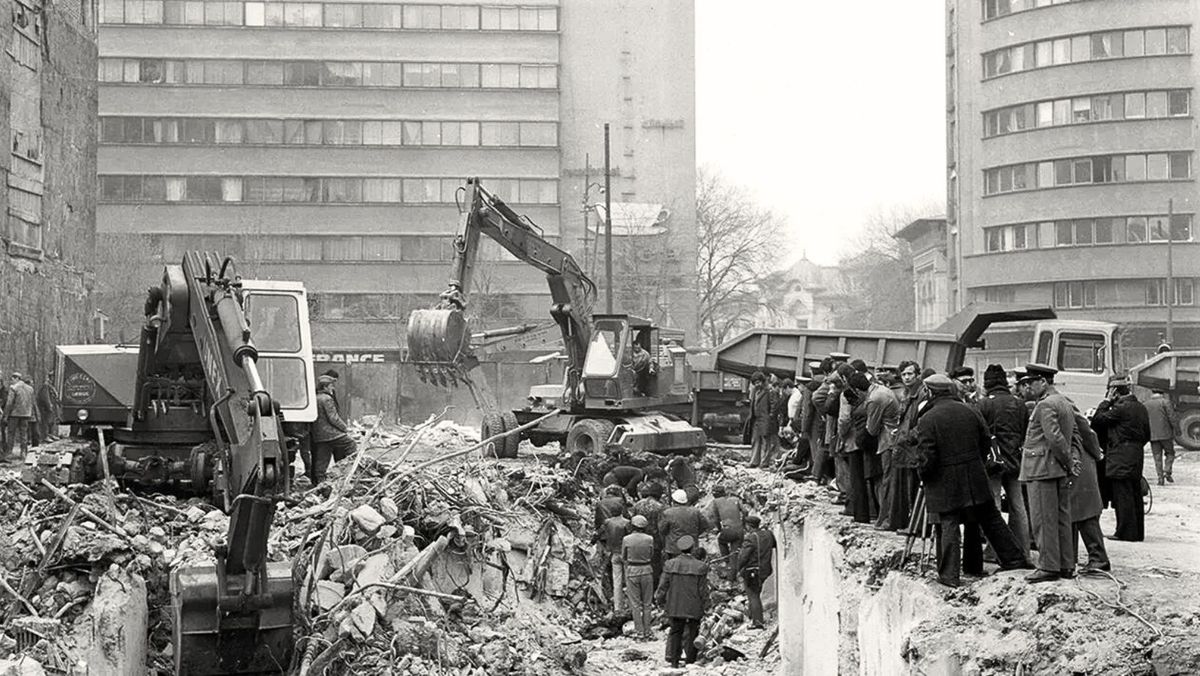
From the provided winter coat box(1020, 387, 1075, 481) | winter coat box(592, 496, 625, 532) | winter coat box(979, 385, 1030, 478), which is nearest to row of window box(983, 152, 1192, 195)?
winter coat box(592, 496, 625, 532)

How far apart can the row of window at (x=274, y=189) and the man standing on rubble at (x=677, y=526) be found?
42.0 metres

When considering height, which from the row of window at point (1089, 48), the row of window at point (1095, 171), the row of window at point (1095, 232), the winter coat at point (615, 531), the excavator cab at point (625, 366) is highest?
the row of window at point (1089, 48)

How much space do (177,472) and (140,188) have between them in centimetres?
4358

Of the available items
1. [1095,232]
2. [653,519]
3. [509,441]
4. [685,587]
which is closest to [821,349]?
[509,441]

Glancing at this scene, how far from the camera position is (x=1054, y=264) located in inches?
1949

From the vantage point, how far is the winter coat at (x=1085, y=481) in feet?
32.1

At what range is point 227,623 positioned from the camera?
34.7 ft

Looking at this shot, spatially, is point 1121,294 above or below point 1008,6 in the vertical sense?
below

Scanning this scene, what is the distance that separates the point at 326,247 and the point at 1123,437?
47867 millimetres

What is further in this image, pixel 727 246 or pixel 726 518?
pixel 727 246

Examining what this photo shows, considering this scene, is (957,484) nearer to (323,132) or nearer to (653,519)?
(653,519)

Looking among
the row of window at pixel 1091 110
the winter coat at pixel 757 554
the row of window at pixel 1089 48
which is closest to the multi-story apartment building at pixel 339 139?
the row of window at pixel 1091 110

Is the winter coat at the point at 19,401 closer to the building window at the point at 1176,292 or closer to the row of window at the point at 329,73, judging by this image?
the row of window at the point at 329,73

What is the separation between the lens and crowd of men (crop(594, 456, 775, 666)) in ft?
49.6
